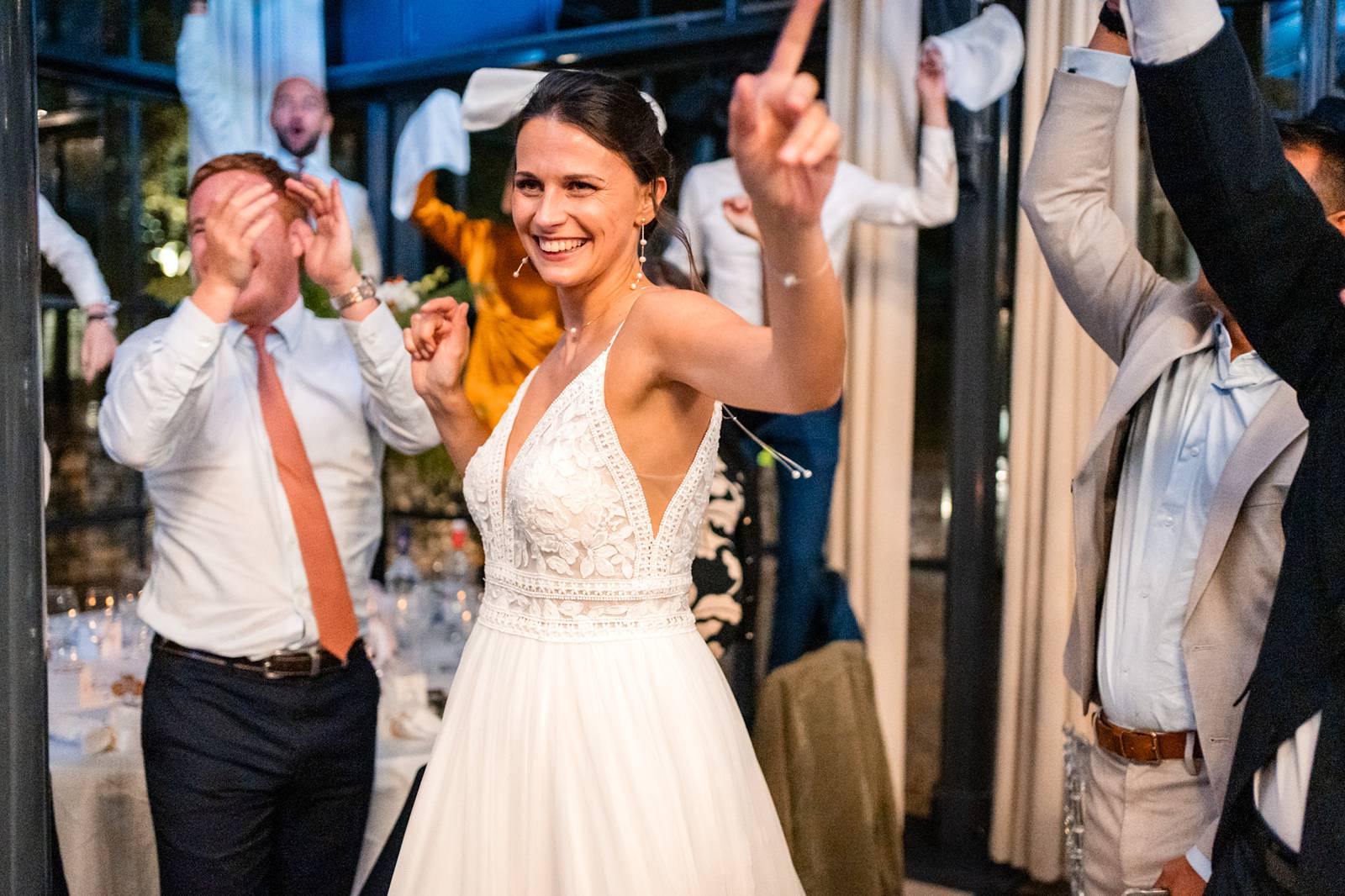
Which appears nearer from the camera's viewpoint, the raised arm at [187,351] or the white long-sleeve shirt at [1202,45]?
the white long-sleeve shirt at [1202,45]

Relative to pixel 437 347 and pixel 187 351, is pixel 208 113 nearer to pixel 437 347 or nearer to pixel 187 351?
pixel 187 351

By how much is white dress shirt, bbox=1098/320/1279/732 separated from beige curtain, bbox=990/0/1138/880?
1.45 meters

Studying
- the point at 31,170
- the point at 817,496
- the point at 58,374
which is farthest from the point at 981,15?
the point at 58,374

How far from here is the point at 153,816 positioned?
1.93 metres

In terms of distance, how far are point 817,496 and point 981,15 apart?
4.56 feet

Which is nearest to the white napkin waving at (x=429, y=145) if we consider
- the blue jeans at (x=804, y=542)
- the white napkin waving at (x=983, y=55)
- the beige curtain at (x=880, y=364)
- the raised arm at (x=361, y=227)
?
the raised arm at (x=361, y=227)

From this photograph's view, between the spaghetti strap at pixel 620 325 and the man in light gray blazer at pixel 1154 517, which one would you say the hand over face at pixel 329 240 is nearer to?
the spaghetti strap at pixel 620 325

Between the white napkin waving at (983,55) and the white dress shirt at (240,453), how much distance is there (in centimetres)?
177

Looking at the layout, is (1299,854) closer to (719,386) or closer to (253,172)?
(719,386)

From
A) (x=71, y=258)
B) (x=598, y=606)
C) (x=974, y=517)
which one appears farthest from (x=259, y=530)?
(x=974, y=517)

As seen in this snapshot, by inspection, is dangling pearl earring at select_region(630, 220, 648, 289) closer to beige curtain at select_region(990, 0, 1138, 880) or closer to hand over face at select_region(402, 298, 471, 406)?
hand over face at select_region(402, 298, 471, 406)

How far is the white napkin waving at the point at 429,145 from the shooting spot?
3.47 meters

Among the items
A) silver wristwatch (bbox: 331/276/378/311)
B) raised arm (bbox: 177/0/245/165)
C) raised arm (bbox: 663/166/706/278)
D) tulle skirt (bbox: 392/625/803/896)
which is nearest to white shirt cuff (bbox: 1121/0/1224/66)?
tulle skirt (bbox: 392/625/803/896)

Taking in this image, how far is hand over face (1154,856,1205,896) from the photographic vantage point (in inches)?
53.2
